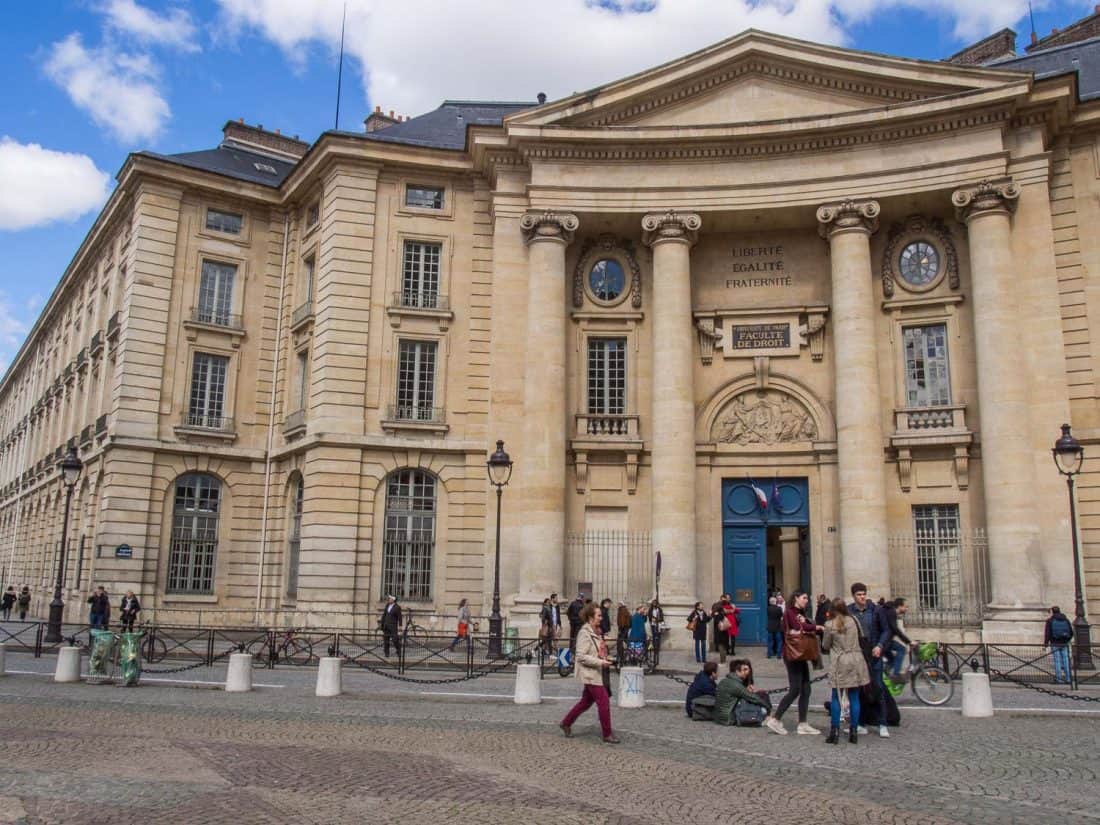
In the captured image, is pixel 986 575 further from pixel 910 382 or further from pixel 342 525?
pixel 342 525

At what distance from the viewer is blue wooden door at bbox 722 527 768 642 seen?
2755cm

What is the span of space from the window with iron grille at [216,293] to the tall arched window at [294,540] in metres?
6.14

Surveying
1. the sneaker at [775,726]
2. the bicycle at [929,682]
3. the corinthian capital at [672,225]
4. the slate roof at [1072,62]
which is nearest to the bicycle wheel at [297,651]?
the sneaker at [775,726]

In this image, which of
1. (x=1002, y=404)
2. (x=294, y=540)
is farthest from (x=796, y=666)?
(x=294, y=540)

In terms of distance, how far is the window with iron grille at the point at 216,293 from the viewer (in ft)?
103

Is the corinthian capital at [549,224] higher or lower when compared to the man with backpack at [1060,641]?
higher

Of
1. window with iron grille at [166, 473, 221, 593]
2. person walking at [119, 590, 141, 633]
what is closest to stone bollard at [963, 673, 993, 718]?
person walking at [119, 590, 141, 633]

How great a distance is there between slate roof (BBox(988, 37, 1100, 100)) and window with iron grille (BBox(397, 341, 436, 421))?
62.6 ft

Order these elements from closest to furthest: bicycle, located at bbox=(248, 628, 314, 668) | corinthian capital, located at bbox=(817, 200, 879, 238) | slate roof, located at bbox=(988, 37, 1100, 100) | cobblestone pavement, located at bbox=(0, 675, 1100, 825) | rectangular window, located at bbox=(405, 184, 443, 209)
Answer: cobblestone pavement, located at bbox=(0, 675, 1100, 825), bicycle, located at bbox=(248, 628, 314, 668), corinthian capital, located at bbox=(817, 200, 879, 238), slate roof, located at bbox=(988, 37, 1100, 100), rectangular window, located at bbox=(405, 184, 443, 209)

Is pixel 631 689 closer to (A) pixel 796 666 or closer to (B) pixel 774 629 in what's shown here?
(A) pixel 796 666

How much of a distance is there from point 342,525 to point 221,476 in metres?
5.74

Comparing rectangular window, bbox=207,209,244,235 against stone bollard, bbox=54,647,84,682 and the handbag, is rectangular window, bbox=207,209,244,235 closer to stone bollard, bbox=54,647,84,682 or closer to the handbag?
stone bollard, bbox=54,647,84,682

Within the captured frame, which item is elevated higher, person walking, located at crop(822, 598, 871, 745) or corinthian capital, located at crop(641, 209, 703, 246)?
corinthian capital, located at crop(641, 209, 703, 246)

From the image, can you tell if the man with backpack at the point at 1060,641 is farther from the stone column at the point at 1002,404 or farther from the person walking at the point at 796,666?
the person walking at the point at 796,666
